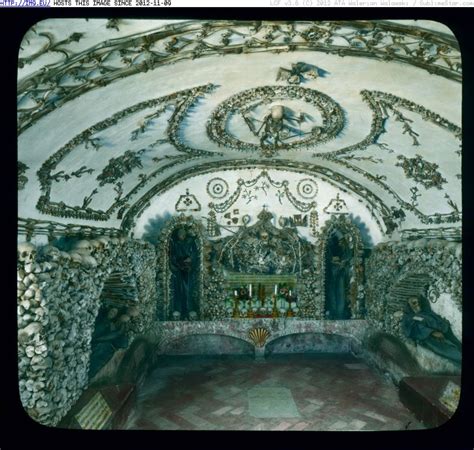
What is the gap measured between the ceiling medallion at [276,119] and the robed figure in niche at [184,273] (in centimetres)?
395

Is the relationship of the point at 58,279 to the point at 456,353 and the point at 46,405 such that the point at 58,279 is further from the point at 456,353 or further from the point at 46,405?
the point at 456,353

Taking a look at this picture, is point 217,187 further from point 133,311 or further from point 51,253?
point 51,253

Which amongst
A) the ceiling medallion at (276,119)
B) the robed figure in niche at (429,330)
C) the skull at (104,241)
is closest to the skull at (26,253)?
the skull at (104,241)

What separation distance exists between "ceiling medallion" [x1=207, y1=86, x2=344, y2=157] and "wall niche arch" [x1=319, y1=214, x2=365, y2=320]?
396 cm

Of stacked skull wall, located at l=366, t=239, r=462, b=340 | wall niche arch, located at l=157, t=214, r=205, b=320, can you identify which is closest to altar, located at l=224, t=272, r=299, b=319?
wall niche arch, located at l=157, t=214, r=205, b=320

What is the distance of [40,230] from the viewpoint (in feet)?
17.5

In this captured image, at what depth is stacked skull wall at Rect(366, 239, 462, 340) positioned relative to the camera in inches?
262

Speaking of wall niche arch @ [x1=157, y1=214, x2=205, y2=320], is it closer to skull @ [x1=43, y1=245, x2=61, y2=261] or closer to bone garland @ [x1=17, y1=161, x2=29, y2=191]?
skull @ [x1=43, y1=245, x2=61, y2=261]

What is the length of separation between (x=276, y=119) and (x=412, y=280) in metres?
5.45

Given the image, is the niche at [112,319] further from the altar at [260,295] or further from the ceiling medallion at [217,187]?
the ceiling medallion at [217,187]

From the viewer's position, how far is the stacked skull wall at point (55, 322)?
4.47m

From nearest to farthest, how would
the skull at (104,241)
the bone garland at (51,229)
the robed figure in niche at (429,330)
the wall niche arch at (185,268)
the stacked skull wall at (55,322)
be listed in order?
the stacked skull wall at (55,322)
the bone garland at (51,229)
the skull at (104,241)
the robed figure in niche at (429,330)
the wall niche arch at (185,268)
